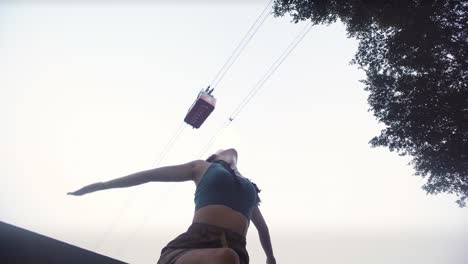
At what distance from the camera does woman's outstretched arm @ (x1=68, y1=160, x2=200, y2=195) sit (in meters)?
2.03

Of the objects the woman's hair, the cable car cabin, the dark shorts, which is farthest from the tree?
the dark shorts

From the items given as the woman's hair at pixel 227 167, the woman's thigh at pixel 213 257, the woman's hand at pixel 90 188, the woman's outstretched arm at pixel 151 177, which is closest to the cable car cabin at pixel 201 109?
the woman's hair at pixel 227 167

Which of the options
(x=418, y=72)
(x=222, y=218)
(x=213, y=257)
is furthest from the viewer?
(x=418, y=72)

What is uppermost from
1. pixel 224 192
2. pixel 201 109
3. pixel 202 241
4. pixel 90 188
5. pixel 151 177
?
pixel 201 109

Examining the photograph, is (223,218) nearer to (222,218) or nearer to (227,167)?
(222,218)

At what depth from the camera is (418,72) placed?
340 inches

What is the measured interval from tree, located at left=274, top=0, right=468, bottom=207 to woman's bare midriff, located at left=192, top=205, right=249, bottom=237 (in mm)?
8652

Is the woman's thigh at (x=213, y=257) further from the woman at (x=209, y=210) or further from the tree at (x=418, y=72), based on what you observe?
the tree at (x=418, y=72)

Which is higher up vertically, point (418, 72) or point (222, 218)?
point (418, 72)

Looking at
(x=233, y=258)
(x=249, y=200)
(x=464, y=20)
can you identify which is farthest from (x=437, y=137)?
(x=233, y=258)

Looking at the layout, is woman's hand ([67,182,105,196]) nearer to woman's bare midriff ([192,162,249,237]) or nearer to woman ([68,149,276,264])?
woman ([68,149,276,264])

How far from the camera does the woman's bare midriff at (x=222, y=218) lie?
196cm

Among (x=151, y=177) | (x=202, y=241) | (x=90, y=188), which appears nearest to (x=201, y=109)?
(x=151, y=177)

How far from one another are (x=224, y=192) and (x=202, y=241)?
432 mm
